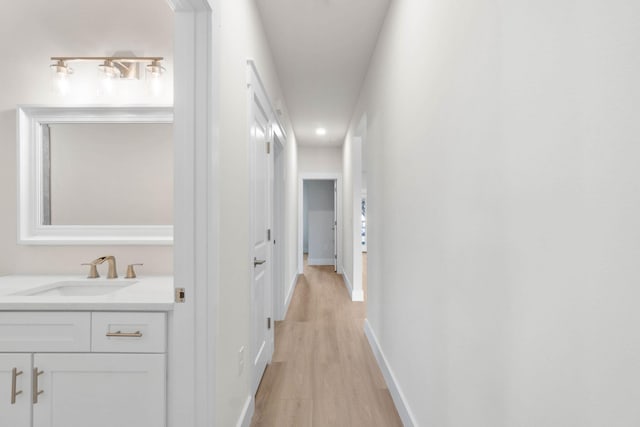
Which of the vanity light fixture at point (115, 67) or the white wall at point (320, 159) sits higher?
the white wall at point (320, 159)

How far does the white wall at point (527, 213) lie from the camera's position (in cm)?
60

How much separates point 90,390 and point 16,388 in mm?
288

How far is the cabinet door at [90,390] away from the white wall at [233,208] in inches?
12.8

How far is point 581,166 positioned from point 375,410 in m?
2.00

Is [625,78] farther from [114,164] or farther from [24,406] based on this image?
[114,164]

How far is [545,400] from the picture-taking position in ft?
2.57

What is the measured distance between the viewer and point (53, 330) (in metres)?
1.39

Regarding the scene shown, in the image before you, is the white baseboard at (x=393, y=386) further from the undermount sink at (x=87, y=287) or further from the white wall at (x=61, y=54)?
the undermount sink at (x=87, y=287)

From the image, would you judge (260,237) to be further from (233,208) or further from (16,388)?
(16,388)

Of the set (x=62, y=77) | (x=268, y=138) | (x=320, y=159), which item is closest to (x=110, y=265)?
(x=62, y=77)

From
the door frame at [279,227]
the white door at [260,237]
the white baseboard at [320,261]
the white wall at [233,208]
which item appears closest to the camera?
the white wall at [233,208]

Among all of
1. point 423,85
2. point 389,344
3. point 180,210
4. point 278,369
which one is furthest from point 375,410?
point 423,85

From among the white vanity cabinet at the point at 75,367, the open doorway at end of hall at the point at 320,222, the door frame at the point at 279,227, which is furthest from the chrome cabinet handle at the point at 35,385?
the open doorway at end of hall at the point at 320,222

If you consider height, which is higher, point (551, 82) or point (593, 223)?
point (551, 82)
